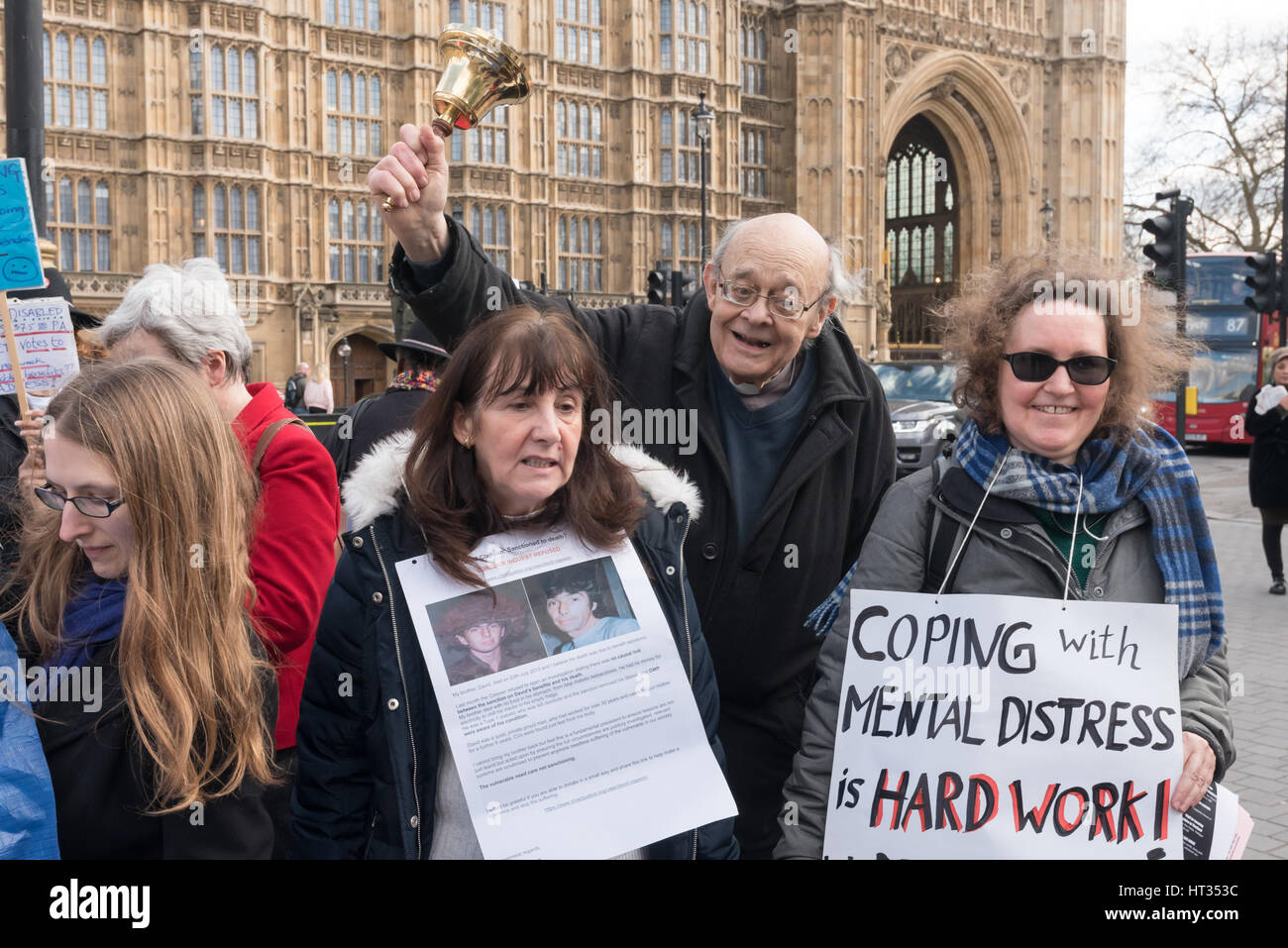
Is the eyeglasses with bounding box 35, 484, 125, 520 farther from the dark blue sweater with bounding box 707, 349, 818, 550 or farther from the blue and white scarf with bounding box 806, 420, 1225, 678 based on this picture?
the blue and white scarf with bounding box 806, 420, 1225, 678

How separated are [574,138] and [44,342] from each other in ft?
99.0

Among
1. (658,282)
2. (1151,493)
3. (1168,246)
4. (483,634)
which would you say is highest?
(658,282)

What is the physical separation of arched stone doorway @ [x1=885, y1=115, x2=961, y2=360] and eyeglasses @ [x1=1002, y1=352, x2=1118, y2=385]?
42470 millimetres

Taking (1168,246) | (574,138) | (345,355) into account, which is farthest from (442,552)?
(574,138)

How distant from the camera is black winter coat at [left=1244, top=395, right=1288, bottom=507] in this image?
27.4 feet

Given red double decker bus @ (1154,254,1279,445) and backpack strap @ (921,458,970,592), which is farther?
red double decker bus @ (1154,254,1279,445)

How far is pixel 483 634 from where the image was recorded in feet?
6.28

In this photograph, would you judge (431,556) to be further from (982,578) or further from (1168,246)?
(1168,246)

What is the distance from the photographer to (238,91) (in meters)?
27.1

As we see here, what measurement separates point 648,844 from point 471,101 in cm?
161

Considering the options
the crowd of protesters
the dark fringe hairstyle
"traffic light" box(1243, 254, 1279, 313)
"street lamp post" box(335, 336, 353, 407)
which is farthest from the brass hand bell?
"street lamp post" box(335, 336, 353, 407)

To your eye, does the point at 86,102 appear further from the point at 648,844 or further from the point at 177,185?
the point at 648,844

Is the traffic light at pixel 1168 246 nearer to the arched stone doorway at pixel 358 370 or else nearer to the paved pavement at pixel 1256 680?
the paved pavement at pixel 1256 680

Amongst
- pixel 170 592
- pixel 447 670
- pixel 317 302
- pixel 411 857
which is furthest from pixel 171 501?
pixel 317 302
